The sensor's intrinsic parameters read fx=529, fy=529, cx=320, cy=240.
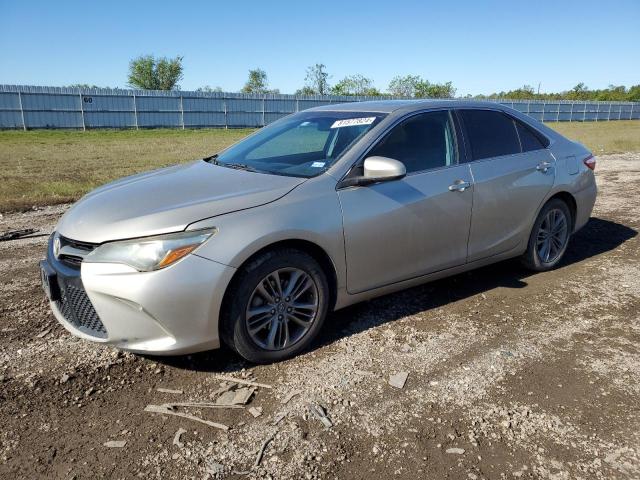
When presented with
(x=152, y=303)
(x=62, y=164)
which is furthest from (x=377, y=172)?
(x=62, y=164)

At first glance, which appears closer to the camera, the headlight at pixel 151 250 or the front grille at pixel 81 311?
the headlight at pixel 151 250


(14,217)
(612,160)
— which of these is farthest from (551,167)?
(612,160)

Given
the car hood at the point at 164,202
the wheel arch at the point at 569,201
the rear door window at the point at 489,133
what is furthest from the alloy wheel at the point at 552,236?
the car hood at the point at 164,202

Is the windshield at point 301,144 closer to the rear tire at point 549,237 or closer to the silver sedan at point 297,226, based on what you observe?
the silver sedan at point 297,226

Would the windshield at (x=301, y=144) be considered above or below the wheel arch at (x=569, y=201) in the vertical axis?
above

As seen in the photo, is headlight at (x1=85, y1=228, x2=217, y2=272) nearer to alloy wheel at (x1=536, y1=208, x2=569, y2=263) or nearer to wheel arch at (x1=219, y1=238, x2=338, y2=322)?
wheel arch at (x1=219, y1=238, x2=338, y2=322)

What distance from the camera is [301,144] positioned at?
172 inches

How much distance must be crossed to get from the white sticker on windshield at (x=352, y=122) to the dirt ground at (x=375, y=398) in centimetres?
146

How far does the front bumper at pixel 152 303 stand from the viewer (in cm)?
288

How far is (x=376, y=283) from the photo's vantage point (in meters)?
3.76

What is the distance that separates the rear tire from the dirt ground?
1.70ft

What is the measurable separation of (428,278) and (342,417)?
5.29 feet

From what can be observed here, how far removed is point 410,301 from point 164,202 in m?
A: 2.22

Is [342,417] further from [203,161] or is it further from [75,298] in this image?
[203,161]
